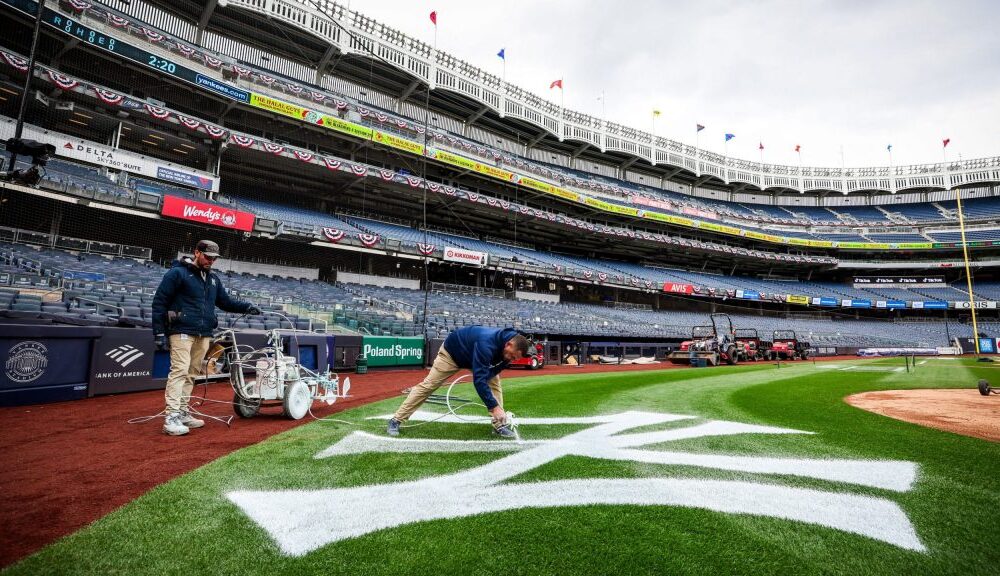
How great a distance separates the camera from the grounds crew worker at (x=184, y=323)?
4.88 metres

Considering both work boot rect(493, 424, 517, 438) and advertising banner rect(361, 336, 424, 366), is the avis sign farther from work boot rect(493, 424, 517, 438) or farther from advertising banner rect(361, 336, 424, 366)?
work boot rect(493, 424, 517, 438)

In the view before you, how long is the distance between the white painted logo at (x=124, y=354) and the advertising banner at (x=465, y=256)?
2069cm

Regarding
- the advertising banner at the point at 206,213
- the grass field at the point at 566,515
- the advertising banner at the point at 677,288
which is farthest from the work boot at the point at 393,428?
the advertising banner at the point at 677,288

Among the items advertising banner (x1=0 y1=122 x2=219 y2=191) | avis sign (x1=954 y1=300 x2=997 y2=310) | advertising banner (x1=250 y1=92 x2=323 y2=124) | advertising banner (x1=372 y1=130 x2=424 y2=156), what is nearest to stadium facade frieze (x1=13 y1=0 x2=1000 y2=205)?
advertising banner (x1=250 y1=92 x2=323 y2=124)

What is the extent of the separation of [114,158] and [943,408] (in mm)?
30801

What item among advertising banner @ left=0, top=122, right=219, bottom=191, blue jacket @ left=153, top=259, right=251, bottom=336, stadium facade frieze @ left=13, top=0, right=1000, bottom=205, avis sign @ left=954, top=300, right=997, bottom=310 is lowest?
blue jacket @ left=153, top=259, right=251, bottom=336

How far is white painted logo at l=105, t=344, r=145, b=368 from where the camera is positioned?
801 cm

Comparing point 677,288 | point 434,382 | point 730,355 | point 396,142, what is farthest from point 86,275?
point 677,288

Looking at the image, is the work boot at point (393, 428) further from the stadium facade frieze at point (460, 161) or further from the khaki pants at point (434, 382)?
the stadium facade frieze at point (460, 161)

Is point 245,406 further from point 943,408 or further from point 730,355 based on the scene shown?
point 730,355

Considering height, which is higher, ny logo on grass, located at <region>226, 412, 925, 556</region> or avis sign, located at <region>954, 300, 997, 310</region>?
avis sign, located at <region>954, 300, 997, 310</region>

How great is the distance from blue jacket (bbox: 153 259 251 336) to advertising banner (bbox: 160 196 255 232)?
18797mm

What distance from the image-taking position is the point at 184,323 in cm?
499

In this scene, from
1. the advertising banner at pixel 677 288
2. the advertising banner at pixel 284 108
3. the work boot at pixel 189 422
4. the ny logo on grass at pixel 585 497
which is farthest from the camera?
the advertising banner at pixel 677 288
